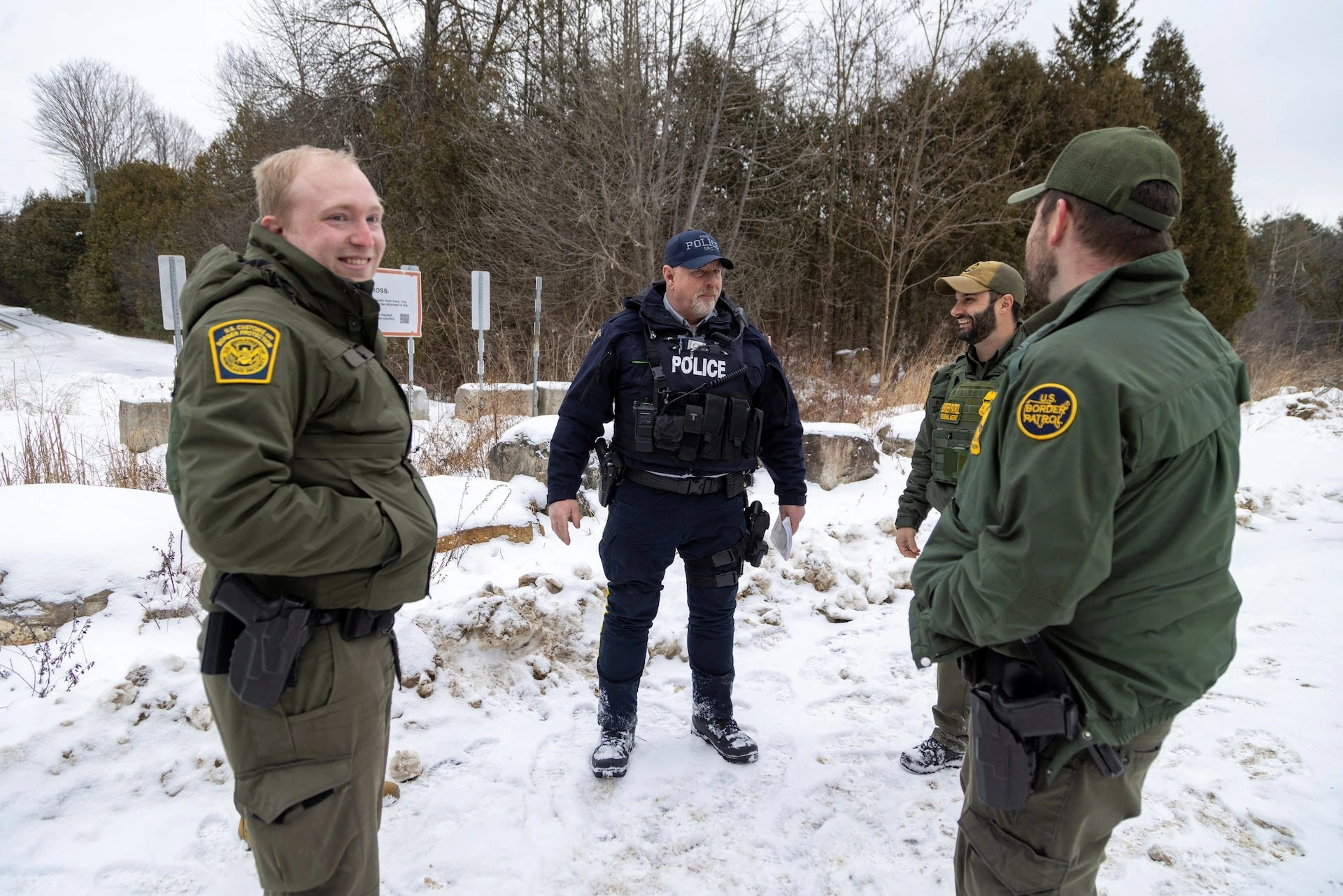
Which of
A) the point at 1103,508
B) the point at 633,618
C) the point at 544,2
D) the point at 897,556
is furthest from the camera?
the point at 544,2

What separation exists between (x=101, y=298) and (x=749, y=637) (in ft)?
109

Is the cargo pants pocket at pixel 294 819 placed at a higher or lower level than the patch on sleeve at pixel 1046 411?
lower

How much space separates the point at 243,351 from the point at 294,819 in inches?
37.1

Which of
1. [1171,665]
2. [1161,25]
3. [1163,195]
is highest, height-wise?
[1161,25]

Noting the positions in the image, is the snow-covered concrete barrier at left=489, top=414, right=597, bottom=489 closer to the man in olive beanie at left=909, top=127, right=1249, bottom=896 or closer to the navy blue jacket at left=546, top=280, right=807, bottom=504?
the navy blue jacket at left=546, top=280, right=807, bottom=504

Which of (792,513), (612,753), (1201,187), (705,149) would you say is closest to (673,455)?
(792,513)

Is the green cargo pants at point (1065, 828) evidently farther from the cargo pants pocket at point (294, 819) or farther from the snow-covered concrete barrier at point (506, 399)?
the snow-covered concrete barrier at point (506, 399)

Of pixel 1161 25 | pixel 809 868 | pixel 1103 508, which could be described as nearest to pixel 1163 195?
pixel 1103 508

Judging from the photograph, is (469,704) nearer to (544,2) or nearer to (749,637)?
(749,637)

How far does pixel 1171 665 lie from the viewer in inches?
52.8

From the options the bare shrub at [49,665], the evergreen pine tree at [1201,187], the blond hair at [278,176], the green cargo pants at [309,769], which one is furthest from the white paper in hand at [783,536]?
the evergreen pine tree at [1201,187]

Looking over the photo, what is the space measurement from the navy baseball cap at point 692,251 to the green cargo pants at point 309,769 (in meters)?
1.75

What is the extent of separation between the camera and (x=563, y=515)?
274 centimetres

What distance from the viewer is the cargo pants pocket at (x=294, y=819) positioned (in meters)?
1.43
